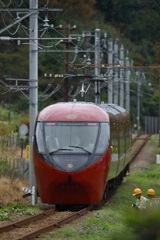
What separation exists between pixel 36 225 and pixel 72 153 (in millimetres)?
3880

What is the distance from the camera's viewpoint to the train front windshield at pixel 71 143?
2317 cm

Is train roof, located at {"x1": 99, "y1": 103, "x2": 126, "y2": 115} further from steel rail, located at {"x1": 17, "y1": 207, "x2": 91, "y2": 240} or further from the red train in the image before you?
steel rail, located at {"x1": 17, "y1": 207, "x2": 91, "y2": 240}

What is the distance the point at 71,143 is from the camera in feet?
77.7

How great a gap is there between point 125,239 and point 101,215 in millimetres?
12137

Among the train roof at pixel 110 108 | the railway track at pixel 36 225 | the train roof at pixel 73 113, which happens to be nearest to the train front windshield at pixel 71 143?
the train roof at pixel 73 113

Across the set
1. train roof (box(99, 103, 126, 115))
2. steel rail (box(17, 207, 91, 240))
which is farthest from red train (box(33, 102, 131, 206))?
train roof (box(99, 103, 126, 115))

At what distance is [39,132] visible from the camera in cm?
2389

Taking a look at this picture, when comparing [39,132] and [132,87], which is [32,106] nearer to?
[39,132]

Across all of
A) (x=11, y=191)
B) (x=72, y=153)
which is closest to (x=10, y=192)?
(x=11, y=191)

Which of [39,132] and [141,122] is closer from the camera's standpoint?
[39,132]

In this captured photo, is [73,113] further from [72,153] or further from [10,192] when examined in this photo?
[10,192]

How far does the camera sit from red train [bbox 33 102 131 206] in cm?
2314

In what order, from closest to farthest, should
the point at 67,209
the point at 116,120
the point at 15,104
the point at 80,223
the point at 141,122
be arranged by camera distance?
the point at 80,223, the point at 67,209, the point at 116,120, the point at 15,104, the point at 141,122

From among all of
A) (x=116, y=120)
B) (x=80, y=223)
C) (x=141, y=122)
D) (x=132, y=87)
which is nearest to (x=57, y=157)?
(x=80, y=223)
